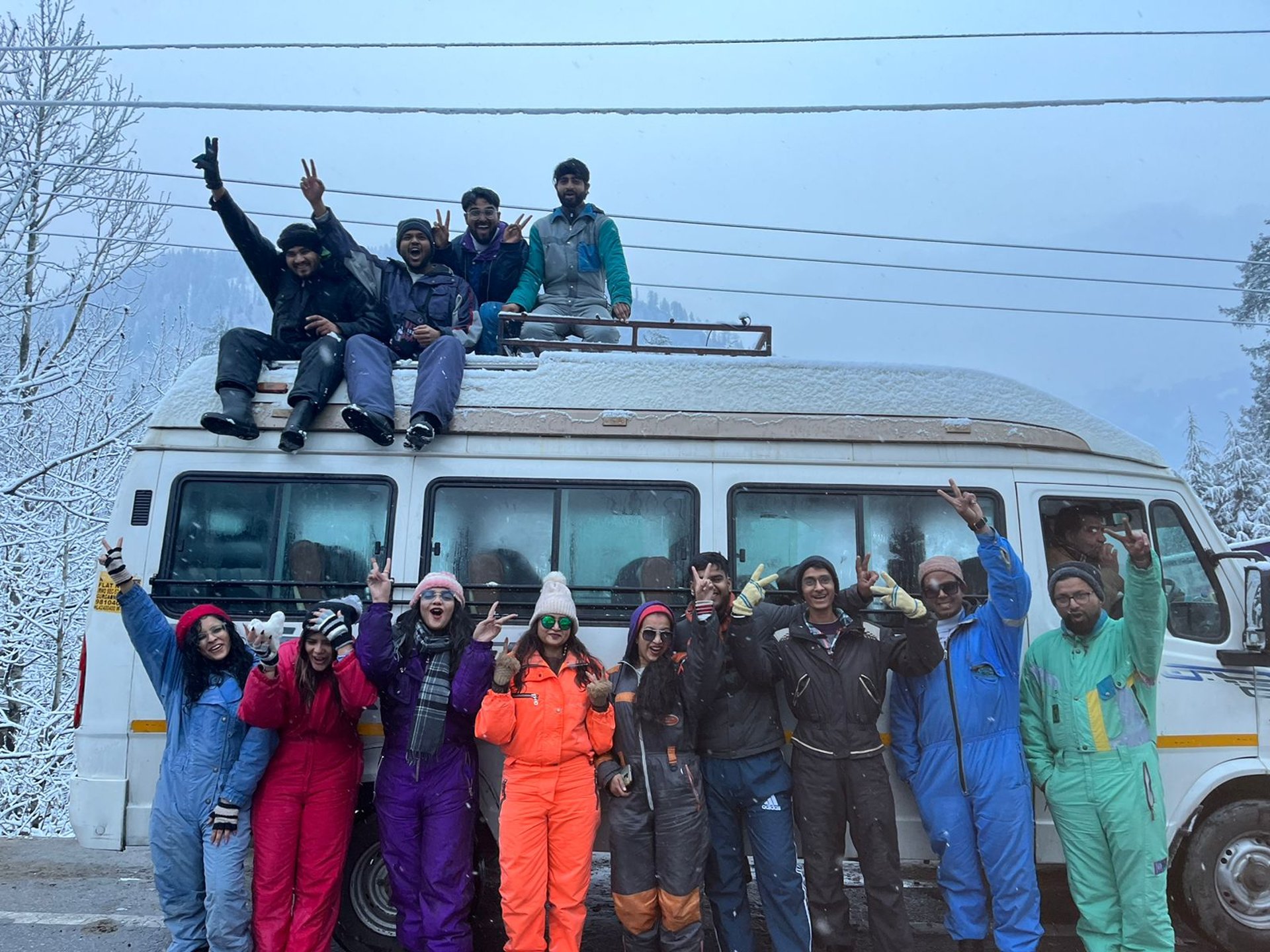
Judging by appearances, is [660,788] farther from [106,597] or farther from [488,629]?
[106,597]

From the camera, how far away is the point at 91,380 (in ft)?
42.3

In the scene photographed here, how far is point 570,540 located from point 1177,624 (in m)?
3.54

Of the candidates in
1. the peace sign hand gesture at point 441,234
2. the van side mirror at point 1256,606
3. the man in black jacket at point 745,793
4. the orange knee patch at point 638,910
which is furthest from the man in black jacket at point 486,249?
the van side mirror at point 1256,606

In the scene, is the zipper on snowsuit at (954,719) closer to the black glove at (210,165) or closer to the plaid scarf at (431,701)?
the plaid scarf at (431,701)

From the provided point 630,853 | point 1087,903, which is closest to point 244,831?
point 630,853

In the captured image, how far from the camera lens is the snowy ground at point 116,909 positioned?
5.09 m

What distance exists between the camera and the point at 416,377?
5234 mm

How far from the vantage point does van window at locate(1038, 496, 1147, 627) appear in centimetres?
500

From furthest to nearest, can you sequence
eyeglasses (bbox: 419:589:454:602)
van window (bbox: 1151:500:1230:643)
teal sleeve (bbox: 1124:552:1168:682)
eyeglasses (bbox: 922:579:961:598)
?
1. van window (bbox: 1151:500:1230:643)
2. eyeglasses (bbox: 922:579:961:598)
3. eyeglasses (bbox: 419:589:454:602)
4. teal sleeve (bbox: 1124:552:1168:682)

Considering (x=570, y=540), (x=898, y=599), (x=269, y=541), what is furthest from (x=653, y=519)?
(x=269, y=541)

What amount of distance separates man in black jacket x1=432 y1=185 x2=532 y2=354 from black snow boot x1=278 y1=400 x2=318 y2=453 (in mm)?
2021

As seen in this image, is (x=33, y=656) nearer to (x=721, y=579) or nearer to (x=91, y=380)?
(x=91, y=380)

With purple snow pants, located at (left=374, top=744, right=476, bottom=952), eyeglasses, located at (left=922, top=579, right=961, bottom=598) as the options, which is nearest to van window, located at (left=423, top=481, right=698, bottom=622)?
purple snow pants, located at (left=374, top=744, right=476, bottom=952)

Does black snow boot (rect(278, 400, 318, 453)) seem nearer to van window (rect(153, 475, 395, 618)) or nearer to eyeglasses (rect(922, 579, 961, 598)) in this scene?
van window (rect(153, 475, 395, 618))
